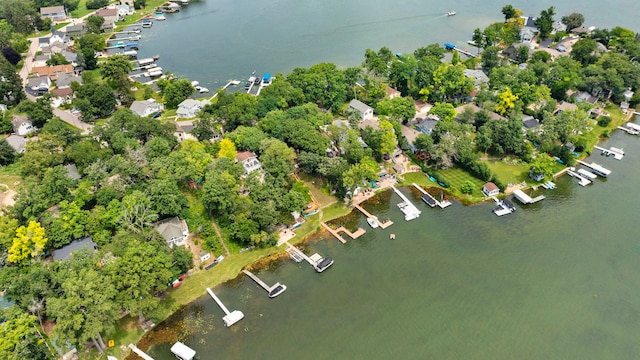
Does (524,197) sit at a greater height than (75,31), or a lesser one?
lesser

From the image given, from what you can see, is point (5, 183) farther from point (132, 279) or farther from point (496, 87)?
point (496, 87)

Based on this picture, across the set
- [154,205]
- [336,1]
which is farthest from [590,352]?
[336,1]

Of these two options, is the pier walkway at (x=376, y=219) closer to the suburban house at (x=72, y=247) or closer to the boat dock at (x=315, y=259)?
the boat dock at (x=315, y=259)

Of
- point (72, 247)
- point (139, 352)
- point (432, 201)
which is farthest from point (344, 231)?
point (72, 247)

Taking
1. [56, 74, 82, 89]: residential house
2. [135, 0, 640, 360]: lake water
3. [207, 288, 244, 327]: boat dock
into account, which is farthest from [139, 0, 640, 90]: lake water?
[207, 288, 244, 327]: boat dock

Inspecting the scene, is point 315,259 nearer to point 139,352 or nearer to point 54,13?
Answer: point 139,352

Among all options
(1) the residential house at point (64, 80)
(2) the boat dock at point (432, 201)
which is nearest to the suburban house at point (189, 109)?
(1) the residential house at point (64, 80)
